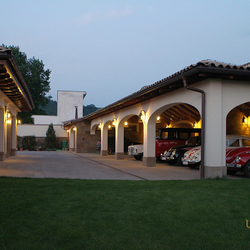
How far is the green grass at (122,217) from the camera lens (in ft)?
12.1

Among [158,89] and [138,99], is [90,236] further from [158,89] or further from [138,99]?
[138,99]

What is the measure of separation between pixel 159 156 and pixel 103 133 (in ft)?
23.8

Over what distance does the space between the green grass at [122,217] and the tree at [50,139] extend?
27464 millimetres

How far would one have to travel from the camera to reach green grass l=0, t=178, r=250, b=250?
3.70m

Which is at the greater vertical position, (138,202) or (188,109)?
(188,109)

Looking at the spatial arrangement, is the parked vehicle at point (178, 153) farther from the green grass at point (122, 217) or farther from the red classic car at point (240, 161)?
the green grass at point (122, 217)

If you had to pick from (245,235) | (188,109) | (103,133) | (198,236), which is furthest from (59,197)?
(103,133)

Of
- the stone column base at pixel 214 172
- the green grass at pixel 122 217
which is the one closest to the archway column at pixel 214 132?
the stone column base at pixel 214 172

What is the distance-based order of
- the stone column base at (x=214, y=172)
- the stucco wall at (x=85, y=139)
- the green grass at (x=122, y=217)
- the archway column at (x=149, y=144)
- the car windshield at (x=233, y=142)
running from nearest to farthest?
the green grass at (x=122, y=217) → the stone column base at (x=214, y=172) → the car windshield at (x=233, y=142) → the archway column at (x=149, y=144) → the stucco wall at (x=85, y=139)

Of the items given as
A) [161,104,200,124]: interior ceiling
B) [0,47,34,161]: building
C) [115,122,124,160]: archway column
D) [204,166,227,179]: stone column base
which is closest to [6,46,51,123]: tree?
[0,47,34,161]: building

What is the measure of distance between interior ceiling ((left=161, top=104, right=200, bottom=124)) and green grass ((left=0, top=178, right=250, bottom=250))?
10.7 meters

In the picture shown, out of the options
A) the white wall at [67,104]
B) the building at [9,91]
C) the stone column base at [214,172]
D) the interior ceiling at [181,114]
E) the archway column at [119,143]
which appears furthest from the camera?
the white wall at [67,104]

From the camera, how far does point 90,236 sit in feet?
12.7

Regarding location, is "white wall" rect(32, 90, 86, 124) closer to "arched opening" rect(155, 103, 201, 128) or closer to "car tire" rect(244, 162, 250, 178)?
"arched opening" rect(155, 103, 201, 128)
